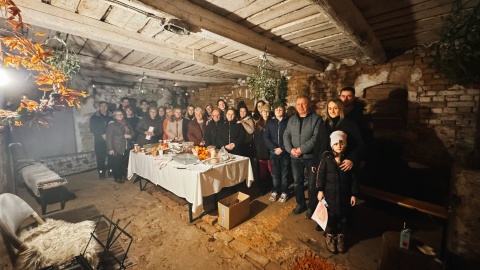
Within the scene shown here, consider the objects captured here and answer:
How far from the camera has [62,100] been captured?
317 centimetres

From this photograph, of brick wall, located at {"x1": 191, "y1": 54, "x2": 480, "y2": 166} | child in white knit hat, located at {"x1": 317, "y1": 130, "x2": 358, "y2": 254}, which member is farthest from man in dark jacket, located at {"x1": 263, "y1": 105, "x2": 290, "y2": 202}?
brick wall, located at {"x1": 191, "y1": 54, "x2": 480, "y2": 166}

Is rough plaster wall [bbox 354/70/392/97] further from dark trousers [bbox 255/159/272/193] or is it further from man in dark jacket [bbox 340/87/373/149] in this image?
dark trousers [bbox 255/159/272/193]

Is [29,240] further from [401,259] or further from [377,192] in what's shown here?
[377,192]

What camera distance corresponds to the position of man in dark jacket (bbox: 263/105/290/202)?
4258mm

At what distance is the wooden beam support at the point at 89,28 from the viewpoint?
7.75 ft

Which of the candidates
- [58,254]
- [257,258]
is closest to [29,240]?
[58,254]

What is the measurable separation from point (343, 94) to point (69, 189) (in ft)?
23.4

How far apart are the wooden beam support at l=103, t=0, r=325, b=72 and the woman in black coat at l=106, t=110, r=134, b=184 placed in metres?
4.37

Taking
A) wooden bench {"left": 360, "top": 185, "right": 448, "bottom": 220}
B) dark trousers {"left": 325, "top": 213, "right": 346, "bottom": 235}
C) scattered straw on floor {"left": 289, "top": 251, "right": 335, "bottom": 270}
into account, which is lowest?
scattered straw on floor {"left": 289, "top": 251, "right": 335, "bottom": 270}

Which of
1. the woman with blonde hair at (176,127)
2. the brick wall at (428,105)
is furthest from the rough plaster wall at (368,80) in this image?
the woman with blonde hair at (176,127)

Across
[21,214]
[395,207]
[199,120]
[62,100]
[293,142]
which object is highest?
[62,100]

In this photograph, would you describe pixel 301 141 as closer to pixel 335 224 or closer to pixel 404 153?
pixel 335 224

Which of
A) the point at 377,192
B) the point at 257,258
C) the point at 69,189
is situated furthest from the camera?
the point at 69,189

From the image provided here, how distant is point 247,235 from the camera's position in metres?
3.32
